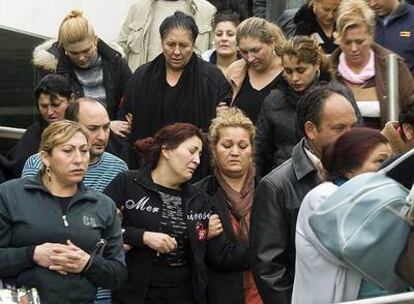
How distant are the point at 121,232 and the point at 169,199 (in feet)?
1.56

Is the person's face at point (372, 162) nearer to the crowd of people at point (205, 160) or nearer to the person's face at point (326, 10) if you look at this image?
the crowd of people at point (205, 160)

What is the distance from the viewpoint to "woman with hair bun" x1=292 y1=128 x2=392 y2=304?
5.05m

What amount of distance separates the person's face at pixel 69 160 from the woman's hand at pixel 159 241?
0.55 meters

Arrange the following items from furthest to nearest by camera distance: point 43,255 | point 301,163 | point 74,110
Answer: point 74,110
point 43,255
point 301,163

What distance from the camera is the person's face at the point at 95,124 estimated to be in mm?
7500

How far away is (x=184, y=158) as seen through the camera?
23.6 ft

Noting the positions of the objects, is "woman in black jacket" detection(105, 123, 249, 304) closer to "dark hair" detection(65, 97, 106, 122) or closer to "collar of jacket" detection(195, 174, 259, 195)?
"collar of jacket" detection(195, 174, 259, 195)

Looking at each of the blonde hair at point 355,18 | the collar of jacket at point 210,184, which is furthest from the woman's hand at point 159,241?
the blonde hair at point 355,18

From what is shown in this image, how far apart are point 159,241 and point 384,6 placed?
10.6ft

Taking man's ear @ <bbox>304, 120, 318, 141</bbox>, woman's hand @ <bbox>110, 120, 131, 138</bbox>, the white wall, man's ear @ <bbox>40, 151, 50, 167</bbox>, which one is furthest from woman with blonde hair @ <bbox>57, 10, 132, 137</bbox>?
man's ear @ <bbox>304, 120, 318, 141</bbox>

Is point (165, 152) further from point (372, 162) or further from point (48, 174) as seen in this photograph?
point (372, 162)

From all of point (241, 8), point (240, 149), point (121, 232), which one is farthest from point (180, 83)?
point (241, 8)

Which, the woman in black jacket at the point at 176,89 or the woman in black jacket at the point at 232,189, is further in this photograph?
the woman in black jacket at the point at 176,89

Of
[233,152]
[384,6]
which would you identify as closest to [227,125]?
[233,152]
